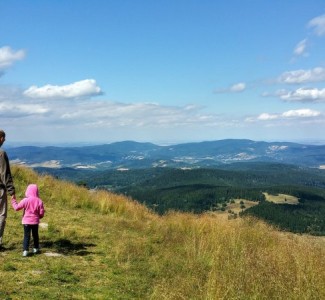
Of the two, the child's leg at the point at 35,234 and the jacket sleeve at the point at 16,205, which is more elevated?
the jacket sleeve at the point at 16,205

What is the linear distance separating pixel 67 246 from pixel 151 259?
8.23 feet

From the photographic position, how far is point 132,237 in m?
12.6

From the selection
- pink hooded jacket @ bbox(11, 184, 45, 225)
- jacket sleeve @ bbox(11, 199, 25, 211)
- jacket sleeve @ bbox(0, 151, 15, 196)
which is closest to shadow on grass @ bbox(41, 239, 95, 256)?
pink hooded jacket @ bbox(11, 184, 45, 225)

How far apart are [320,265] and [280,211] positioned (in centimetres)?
19384

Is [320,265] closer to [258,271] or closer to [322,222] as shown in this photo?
[258,271]

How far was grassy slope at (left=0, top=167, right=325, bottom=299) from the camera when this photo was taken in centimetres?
668

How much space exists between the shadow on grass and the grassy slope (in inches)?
1.1

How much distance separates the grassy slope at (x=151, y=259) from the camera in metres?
6.68

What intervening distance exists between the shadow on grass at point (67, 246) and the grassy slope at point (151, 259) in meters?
0.03

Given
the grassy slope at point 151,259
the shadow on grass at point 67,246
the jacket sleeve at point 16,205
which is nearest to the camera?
the grassy slope at point 151,259

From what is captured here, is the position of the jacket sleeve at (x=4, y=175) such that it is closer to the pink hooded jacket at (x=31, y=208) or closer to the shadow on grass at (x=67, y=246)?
the pink hooded jacket at (x=31, y=208)

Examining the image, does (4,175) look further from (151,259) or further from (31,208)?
(151,259)

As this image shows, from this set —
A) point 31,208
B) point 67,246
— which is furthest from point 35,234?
point 67,246

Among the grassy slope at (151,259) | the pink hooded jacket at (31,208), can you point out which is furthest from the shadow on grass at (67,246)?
the pink hooded jacket at (31,208)
